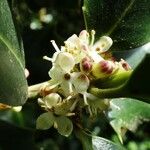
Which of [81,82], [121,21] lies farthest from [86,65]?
[121,21]

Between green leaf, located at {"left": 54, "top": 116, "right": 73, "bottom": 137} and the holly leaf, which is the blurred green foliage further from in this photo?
the holly leaf

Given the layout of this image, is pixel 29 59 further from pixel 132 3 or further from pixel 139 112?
pixel 132 3

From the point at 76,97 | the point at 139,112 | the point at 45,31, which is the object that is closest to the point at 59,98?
the point at 76,97

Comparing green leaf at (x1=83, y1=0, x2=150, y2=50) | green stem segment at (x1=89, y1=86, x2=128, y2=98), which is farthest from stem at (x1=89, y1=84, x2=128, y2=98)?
green leaf at (x1=83, y1=0, x2=150, y2=50)

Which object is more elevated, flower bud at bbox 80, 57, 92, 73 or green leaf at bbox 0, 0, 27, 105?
green leaf at bbox 0, 0, 27, 105

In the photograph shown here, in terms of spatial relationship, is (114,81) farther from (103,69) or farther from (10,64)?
(10,64)

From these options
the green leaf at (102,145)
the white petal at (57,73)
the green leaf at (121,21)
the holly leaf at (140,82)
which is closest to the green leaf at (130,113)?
the green leaf at (102,145)
